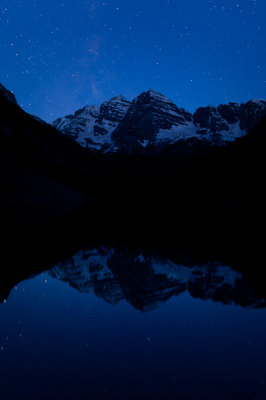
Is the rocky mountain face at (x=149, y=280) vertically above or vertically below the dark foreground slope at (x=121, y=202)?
below

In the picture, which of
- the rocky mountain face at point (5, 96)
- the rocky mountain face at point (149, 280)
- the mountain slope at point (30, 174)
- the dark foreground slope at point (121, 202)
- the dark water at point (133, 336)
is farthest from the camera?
the rocky mountain face at point (5, 96)

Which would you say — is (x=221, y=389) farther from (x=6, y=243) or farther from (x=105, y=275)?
(x=6, y=243)

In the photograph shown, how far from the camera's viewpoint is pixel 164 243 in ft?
62.5

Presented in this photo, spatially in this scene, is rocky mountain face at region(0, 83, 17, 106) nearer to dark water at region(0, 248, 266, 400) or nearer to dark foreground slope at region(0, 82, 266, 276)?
dark foreground slope at region(0, 82, 266, 276)

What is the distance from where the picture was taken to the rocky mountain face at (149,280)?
9.09 meters

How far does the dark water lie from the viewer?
16.1 ft

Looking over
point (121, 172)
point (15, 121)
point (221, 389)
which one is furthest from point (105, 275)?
point (121, 172)

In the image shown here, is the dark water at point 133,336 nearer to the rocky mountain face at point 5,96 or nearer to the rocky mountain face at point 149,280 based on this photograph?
the rocky mountain face at point 149,280

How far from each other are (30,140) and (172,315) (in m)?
101

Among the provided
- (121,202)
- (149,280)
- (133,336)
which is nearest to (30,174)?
(149,280)

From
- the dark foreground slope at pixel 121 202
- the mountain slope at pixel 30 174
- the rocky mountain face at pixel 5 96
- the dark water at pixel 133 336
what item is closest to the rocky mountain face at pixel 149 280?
the dark water at pixel 133 336

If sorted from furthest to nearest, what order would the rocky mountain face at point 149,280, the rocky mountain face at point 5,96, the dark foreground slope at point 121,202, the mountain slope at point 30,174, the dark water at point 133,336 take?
1. the rocky mountain face at point 5,96
2. the mountain slope at point 30,174
3. the dark foreground slope at point 121,202
4. the rocky mountain face at point 149,280
5. the dark water at point 133,336

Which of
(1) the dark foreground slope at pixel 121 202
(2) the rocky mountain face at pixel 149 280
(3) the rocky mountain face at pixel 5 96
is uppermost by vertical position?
(3) the rocky mountain face at pixel 5 96

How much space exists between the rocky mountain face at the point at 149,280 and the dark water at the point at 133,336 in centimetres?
4
